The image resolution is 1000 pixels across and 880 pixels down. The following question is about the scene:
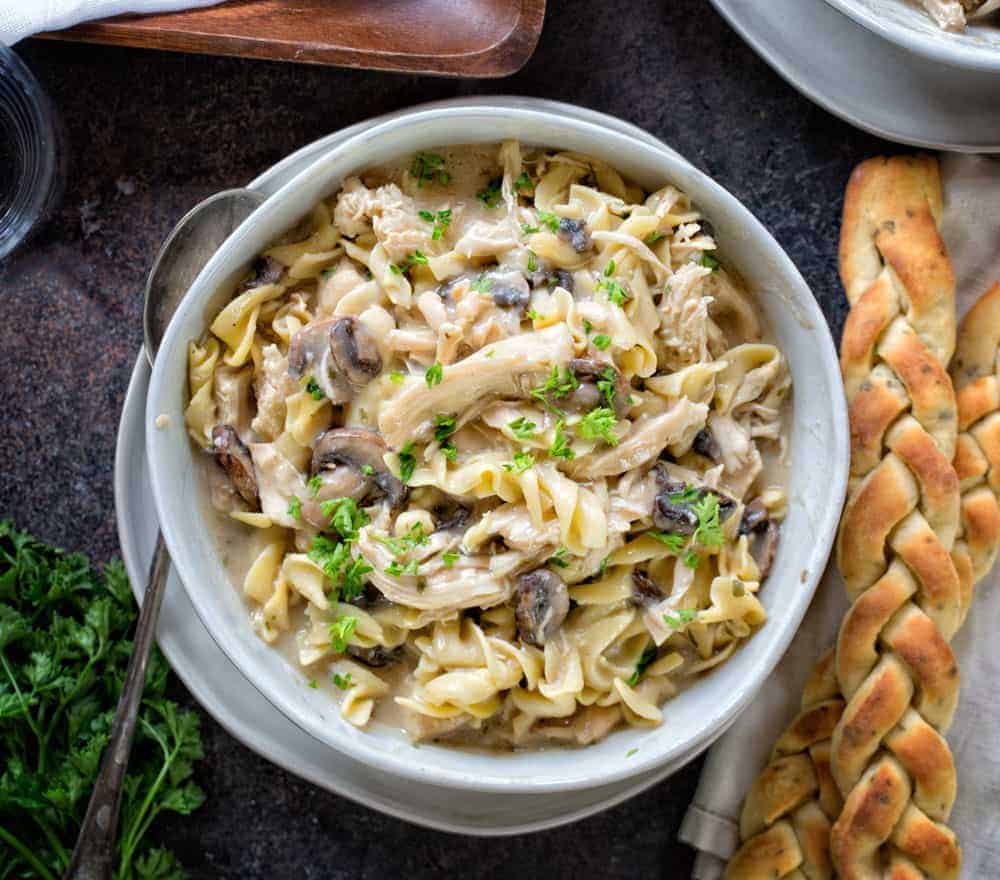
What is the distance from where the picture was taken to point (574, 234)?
132 inches

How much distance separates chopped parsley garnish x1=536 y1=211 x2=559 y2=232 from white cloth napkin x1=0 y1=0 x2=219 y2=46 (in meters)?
1.31

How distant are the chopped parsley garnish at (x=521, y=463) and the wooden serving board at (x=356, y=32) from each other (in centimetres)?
117

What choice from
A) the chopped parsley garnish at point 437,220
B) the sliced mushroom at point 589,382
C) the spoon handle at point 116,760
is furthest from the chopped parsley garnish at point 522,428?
the spoon handle at point 116,760

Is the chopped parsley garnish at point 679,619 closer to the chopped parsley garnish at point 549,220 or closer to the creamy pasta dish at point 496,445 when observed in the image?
the creamy pasta dish at point 496,445

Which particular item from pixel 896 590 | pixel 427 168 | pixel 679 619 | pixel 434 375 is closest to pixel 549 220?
pixel 427 168

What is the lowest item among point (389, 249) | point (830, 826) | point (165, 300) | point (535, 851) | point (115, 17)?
point (535, 851)

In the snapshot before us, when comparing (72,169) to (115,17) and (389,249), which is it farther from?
(389,249)

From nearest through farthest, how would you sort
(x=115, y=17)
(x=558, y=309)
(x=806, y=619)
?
(x=558, y=309) < (x=115, y=17) < (x=806, y=619)

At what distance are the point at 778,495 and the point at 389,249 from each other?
1280 millimetres

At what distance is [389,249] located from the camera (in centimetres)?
335

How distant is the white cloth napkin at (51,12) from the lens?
11.5 feet

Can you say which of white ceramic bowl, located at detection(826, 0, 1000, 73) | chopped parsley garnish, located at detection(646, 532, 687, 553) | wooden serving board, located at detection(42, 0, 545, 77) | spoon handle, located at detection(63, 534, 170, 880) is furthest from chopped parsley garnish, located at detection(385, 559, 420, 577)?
white ceramic bowl, located at detection(826, 0, 1000, 73)

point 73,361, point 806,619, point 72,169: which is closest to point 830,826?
point 806,619

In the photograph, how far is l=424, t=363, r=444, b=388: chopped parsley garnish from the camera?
318 centimetres
